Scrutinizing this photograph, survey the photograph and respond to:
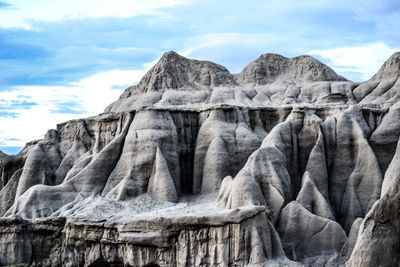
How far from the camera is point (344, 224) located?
3747cm

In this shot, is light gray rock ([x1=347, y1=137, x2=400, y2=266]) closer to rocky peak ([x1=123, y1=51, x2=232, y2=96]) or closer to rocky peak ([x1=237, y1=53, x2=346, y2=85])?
rocky peak ([x1=123, y1=51, x2=232, y2=96])

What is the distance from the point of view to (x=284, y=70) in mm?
56094

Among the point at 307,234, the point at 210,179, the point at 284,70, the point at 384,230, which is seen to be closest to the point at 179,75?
the point at 284,70

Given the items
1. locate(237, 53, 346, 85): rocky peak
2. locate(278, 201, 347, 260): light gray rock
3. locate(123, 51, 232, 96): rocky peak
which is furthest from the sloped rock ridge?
locate(237, 53, 346, 85): rocky peak

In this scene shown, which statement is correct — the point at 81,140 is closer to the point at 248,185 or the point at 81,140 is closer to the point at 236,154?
the point at 236,154

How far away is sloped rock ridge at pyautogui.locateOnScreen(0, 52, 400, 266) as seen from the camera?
31.5 metres

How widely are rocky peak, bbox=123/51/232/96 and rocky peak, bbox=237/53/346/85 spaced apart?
1.87 meters

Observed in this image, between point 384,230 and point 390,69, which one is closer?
point 384,230

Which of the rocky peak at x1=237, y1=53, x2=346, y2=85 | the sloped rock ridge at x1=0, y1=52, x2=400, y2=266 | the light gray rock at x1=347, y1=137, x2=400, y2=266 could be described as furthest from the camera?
the rocky peak at x1=237, y1=53, x2=346, y2=85

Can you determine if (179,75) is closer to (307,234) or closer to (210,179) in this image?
(210,179)

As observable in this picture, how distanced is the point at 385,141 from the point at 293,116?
5441 millimetres

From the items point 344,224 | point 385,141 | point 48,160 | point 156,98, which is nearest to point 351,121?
point 385,141

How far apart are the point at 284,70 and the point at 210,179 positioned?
1857 cm

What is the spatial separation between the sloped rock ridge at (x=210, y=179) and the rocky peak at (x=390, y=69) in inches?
4.0
